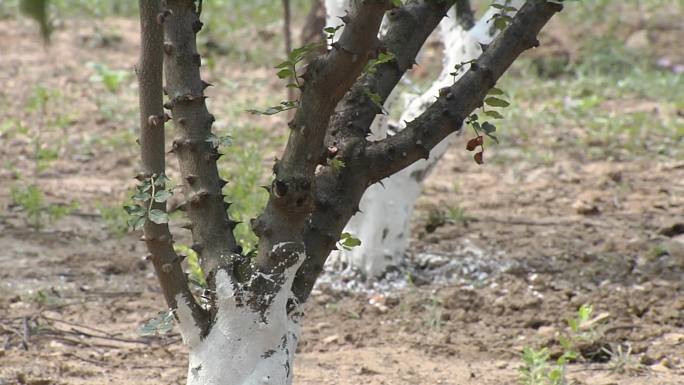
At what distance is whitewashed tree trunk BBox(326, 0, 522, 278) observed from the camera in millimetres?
3854

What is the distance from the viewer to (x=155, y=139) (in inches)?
83.7

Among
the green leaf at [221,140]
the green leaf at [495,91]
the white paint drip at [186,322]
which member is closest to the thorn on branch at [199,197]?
the green leaf at [221,140]

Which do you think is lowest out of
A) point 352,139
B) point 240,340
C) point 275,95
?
point 240,340

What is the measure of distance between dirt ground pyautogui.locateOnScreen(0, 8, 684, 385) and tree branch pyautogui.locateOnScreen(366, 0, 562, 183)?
1031 millimetres

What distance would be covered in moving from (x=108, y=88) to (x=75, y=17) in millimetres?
1892

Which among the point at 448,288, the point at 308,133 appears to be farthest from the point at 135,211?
the point at 448,288

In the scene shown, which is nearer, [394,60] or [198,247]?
→ [198,247]

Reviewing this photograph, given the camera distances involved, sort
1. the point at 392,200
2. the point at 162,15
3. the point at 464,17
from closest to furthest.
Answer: the point at 162,15 → the point at 464,17 → the point at 392,200

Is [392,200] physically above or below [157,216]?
above

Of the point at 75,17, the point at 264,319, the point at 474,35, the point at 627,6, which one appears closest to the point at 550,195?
the point at 474,35

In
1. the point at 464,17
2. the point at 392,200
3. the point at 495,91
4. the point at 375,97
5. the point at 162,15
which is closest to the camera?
the point at 162,15

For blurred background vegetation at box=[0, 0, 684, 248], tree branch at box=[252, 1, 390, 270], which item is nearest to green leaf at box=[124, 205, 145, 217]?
tree branch at box=[252, 1, 390, 270]

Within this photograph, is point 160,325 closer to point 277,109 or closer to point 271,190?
point 271,190

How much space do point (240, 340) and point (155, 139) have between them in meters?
0.47
